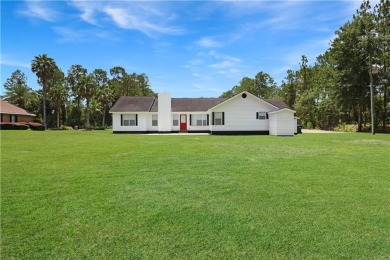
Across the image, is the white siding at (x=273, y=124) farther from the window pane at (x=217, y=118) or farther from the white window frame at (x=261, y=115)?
the window pane at (x=217, y=118)

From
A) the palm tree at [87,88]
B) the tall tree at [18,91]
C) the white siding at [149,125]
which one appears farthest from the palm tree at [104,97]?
the white siding at [149,125]

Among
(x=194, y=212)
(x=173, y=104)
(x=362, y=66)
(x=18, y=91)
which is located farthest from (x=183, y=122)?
(x=18, y=91)

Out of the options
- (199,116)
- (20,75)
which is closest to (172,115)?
(199,116)

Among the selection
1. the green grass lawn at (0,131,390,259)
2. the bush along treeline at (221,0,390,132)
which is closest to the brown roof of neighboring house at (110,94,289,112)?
the bush along treeline at (221,0,390,132)

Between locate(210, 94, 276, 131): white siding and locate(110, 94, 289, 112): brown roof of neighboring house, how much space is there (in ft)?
15.7

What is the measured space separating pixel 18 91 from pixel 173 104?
127ft

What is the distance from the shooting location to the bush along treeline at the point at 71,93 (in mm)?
48281

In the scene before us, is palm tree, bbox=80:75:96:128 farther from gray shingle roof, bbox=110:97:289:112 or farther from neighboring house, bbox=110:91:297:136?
neighboring house, bbox=110:91:297:136

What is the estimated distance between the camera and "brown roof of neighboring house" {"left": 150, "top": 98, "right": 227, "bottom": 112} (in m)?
32.8

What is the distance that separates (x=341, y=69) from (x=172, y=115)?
21102 millimetres

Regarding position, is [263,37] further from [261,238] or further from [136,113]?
[136,113]

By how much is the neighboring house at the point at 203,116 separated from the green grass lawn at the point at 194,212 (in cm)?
1960

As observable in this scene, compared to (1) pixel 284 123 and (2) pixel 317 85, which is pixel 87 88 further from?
(2) pixel 317 85

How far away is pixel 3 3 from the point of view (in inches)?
286
